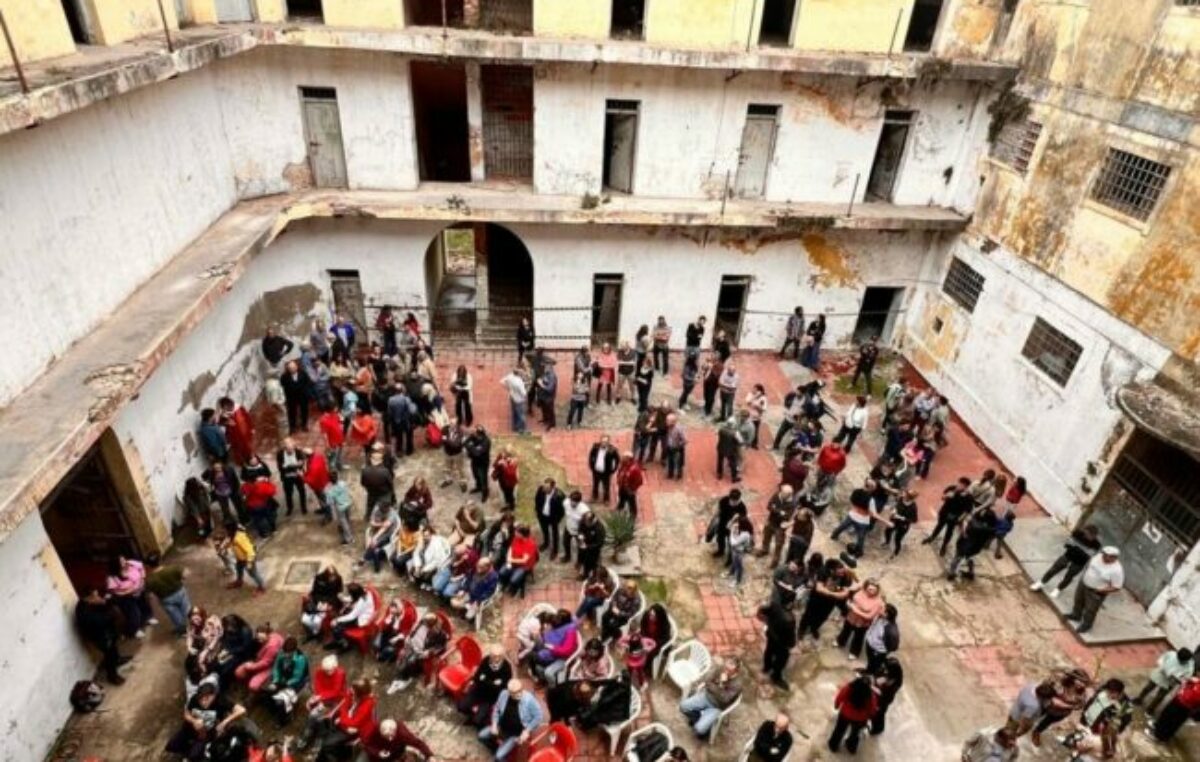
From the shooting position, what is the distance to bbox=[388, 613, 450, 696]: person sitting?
8.79m

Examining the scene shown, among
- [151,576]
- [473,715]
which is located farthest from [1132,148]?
[151,576]

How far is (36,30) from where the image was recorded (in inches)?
330

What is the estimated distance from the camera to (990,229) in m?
14.6

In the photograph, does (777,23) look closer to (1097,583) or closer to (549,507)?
(549,507)

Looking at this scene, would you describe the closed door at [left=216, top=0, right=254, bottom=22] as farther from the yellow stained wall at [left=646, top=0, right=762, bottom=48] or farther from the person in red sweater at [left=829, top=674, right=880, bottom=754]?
the person in red sweater at [left=829, top=674, right=880, bottom=754]

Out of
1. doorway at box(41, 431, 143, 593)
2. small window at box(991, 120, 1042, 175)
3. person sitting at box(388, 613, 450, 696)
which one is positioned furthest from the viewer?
small window at box(991, 120, 1042, 175)

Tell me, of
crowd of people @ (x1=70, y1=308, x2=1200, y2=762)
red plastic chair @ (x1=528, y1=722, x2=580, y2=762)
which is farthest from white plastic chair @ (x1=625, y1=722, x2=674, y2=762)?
red plastic chair @ (x1=528, y1=722, x2=580, y2=762)

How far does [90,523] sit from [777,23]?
572 inches

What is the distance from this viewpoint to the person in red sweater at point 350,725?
7832 millimetres

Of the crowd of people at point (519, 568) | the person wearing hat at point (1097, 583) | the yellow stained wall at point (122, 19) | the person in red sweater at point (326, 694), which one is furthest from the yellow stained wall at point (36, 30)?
the person wearing hat at point (1097, 583)

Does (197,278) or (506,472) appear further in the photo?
(506,472)

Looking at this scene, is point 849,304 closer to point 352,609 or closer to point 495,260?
point 495,260

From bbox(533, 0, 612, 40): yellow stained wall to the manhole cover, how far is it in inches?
393

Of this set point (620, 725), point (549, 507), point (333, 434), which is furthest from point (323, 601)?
point (620, 725)
